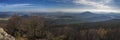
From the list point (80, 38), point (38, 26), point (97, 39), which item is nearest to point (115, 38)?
point (97, 39)

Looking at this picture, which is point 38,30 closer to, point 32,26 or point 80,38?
point 32,26

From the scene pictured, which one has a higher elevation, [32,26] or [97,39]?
[32,26]

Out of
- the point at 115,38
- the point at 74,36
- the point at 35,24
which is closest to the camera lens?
the point at 35,24

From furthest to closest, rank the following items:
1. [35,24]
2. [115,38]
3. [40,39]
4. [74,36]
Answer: [115,38], [74,36], [35,24], [40,39]

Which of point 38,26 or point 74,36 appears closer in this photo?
point 38,26

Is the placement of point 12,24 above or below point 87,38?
above

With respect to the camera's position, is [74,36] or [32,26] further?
[74,36]

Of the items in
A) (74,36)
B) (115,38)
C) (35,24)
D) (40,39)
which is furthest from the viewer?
(115,38)

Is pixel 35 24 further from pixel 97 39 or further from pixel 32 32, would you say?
pixel 97 39

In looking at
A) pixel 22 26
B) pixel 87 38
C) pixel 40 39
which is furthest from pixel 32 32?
pixel 87 38
